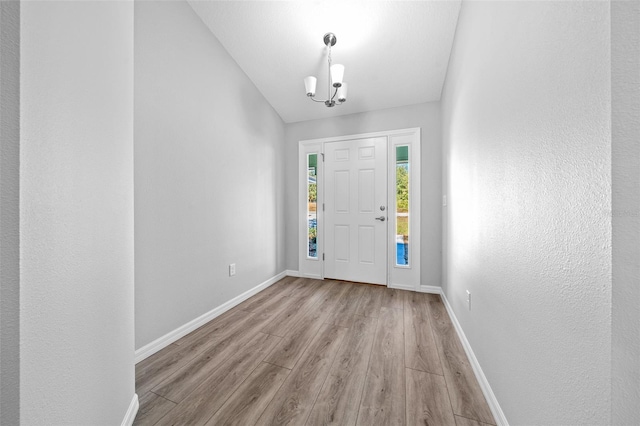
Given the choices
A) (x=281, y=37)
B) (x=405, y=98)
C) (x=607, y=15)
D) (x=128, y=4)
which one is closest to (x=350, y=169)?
(x=405, y=98)

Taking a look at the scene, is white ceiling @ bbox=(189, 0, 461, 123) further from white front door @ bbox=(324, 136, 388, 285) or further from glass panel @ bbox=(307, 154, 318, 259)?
glass panel @ bbox=(307, 154, 318, 259)

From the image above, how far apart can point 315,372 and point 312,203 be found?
2.34 m

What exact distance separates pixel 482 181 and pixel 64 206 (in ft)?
5.96

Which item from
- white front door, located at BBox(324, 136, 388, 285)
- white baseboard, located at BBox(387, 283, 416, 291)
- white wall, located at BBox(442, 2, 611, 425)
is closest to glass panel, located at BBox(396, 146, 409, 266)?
white front door, located at BBox(324, 136, 388, 285)

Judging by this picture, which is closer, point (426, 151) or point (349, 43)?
point (349, 43)

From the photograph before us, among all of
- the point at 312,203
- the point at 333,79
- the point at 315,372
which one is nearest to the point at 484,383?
the point at 315,372

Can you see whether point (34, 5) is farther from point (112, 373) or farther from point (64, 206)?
point (112, 373)

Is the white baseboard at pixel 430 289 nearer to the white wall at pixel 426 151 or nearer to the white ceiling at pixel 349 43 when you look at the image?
the white wall at pixel 426 151

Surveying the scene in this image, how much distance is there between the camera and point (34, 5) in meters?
0.62

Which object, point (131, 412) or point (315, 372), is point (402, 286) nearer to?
point (315, 372)

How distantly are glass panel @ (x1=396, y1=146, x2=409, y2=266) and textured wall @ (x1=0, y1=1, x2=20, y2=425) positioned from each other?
3.04 m

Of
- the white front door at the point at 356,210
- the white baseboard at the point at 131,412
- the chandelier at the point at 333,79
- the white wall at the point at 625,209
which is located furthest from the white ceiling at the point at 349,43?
the white baseboard at the point at 131,412

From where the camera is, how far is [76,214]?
0.79 meters

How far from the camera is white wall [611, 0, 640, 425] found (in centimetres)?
45
